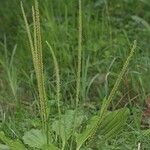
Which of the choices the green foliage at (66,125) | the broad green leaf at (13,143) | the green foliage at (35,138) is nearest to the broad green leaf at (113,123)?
the green foliage at (66,125)

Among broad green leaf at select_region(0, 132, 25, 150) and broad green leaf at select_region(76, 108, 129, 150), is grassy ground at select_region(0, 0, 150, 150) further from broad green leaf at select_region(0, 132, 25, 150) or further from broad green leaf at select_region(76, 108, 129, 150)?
broad green leaf at select_region(0, 132, 25, 150)

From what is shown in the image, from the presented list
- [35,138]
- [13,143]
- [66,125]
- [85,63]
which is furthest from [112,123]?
[85,63]

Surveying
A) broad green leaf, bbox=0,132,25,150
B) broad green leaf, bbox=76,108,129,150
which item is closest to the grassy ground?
broad green leaf, bbox=76,108,129,150

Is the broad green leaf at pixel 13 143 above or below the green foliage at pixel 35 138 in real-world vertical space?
above

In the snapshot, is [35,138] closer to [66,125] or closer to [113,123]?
[66,125]

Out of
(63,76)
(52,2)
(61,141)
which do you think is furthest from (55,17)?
(61,141)

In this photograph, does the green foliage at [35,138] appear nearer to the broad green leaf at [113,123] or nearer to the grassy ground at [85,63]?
the grassy ground at [85,63]
